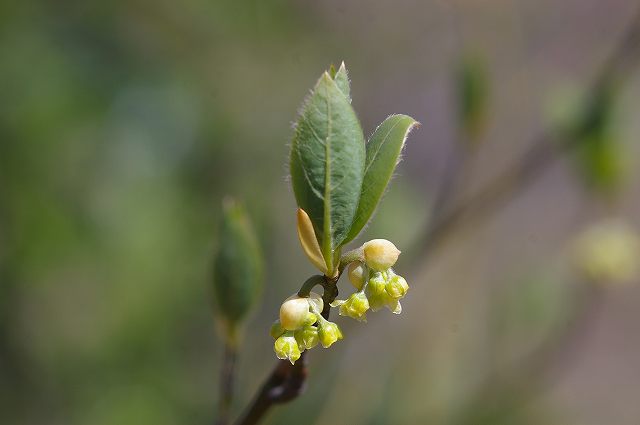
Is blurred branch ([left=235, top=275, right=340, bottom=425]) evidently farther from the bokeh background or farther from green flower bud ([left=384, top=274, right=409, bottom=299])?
the bokeh background

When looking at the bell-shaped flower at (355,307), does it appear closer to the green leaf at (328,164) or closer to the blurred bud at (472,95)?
the green leaf at (328,164)

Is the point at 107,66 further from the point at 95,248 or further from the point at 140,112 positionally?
the point at 95,248

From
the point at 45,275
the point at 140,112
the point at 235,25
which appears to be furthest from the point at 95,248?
the point at 235,25

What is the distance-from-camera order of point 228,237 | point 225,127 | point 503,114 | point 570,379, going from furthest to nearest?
point 570,379, point 503,114, point 225,127, point 228,237

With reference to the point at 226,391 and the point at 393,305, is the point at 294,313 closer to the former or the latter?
the point at 393,305

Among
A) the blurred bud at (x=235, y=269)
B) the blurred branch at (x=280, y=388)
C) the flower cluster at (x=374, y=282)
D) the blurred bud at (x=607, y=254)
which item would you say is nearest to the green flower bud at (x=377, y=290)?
the flower cluster at (x=374, y=282)

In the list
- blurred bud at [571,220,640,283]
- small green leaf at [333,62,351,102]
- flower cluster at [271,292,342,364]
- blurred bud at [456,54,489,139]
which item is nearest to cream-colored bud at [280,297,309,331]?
flower cluster at [271,292,342,364]

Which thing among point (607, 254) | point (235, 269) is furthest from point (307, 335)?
point (607, 254)
